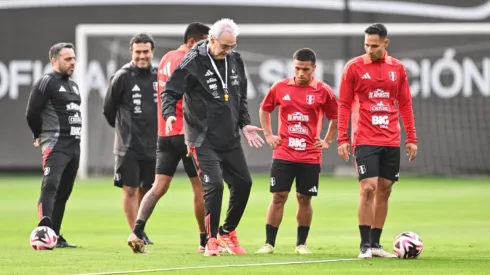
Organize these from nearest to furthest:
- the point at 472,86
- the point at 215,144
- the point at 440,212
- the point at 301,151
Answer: the point at 215,144
the point at 301,151
the point at 440,212
the point at 472,86

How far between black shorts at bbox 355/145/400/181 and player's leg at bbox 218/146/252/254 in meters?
1.11

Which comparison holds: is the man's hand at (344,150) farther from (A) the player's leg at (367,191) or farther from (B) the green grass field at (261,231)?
(B) the green grass field at (261,231)

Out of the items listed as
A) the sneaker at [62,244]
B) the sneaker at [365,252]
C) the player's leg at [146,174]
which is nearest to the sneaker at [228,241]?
the sneaker at [365,252]

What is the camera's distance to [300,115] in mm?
12844

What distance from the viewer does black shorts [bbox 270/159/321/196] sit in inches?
500

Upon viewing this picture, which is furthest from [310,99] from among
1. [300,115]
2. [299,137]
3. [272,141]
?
[272,141]

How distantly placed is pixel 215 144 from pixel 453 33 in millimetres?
17664

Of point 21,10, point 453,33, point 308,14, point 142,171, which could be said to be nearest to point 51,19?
point 21,10

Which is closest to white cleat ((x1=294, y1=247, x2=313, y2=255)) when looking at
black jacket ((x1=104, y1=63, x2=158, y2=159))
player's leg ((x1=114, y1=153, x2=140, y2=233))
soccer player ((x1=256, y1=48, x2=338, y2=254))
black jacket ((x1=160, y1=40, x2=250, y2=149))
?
soccer player ((x1=256, y1=48, x2=338, y2=254))

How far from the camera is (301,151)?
41.9 ft

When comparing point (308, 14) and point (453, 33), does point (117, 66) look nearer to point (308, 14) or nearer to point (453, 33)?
point (308, 14)

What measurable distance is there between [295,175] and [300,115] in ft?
2.11

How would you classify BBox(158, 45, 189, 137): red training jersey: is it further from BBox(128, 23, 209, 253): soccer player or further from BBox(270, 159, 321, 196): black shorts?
BBox(270, 159, 321, 196): black shorts

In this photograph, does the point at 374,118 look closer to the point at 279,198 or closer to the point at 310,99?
the point at 310,99
